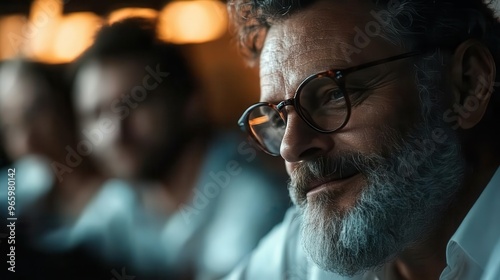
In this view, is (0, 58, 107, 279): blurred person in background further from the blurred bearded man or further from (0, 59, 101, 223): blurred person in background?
the blurred bearded man

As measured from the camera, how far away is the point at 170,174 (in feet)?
3.21

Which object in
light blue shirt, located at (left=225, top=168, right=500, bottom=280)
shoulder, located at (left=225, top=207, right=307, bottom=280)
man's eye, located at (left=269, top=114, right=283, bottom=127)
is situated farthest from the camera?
shoulder, located at (left=225, top=207, right=307, bottom=280)

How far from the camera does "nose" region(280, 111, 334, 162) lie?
69 centimetres

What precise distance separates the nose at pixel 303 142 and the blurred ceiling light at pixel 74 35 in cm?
44

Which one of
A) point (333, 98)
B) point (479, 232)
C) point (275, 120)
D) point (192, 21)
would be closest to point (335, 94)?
point (333, 98)

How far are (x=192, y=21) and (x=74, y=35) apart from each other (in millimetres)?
197

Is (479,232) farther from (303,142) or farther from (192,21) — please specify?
(192,21)

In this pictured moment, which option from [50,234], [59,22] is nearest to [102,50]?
[59,22]

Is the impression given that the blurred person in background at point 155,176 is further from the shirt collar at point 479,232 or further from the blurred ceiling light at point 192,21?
the shirt collar at point 479,232

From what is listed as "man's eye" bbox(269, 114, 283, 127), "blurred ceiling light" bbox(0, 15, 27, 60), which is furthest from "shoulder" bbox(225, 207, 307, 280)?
"blurred ceiling light" bbox(0, 15, 27, 60)

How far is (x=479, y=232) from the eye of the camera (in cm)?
69

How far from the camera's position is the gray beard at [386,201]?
27.1 inches

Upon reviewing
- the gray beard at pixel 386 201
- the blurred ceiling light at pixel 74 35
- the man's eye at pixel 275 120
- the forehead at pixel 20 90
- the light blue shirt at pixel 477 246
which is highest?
the blurred ceiling light at pixel 74 35

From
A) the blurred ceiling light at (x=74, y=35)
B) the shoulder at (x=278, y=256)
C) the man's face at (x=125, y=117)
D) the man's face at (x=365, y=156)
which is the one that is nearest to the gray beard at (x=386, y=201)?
the man's face at (x=365, y=156)
